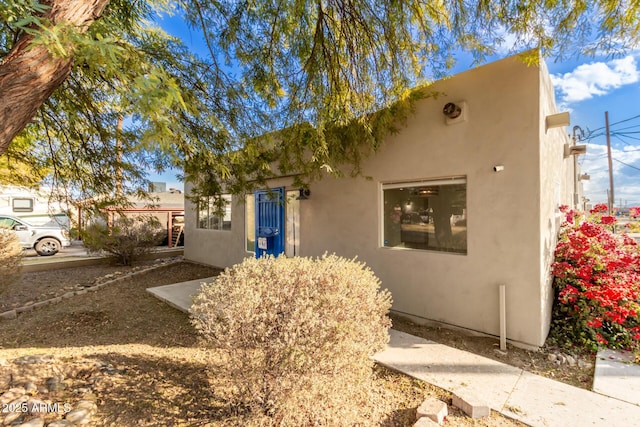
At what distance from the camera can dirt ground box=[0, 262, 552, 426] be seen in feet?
8.18

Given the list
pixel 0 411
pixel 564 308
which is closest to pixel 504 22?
pixel 564 308

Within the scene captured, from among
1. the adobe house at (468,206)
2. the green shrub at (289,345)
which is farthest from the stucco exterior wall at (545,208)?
the green shrub at (289,345)

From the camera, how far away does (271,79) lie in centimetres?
470

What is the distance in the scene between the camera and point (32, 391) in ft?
8.98

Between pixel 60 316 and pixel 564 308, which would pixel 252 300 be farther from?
pixel 60 316

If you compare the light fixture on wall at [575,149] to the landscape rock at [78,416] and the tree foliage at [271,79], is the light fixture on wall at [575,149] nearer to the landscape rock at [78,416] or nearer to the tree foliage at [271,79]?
the tree foliage at [271,79]

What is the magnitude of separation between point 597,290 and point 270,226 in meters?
6.17

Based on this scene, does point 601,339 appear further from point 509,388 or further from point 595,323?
point 509,388

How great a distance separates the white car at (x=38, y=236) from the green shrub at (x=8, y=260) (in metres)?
7.10

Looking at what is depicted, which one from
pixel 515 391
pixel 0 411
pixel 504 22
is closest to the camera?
pixel 0 411

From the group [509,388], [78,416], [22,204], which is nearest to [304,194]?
[509,388]

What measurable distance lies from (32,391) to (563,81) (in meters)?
8.46

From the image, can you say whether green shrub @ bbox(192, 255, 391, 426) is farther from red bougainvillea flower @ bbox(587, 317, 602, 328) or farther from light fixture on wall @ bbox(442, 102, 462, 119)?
red bougainvillea flower @ bbox(587, 317, 602, 328)

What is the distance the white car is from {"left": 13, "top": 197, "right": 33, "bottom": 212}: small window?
2.25 metres
